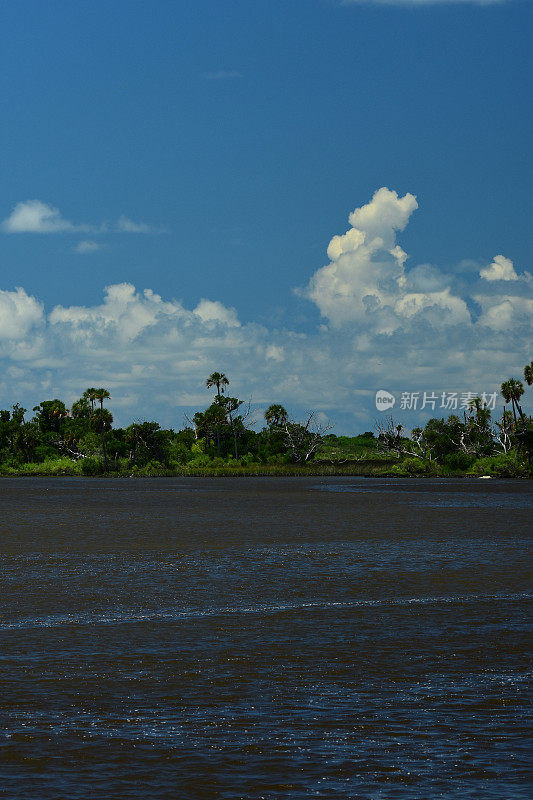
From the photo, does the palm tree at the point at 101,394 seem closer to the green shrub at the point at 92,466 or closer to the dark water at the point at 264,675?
the green shrub at the point at 92,466

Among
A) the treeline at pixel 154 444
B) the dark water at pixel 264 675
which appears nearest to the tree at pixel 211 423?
the treeline at pixel 154 444

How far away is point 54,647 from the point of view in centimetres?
1374

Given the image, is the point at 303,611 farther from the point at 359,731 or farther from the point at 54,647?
the point at 359,731

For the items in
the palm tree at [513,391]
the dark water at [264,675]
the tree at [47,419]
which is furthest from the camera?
the tree at [47,419]

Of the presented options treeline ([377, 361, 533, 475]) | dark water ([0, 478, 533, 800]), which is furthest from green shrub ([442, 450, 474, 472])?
dark water ([0, 478, 533, 800])

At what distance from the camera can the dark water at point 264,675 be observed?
818 cm

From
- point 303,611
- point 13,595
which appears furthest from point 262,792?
point 13,595

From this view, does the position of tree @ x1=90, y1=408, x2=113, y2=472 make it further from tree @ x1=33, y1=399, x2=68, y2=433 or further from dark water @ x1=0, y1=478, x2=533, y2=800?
dark water @ x1=0, y1=478, x2=533, y2=800

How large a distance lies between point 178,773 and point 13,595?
38.6 feet

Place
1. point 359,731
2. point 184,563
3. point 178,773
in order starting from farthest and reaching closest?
point 184,563
point 359,731
point 178,773

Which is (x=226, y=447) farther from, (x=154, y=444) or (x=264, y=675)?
(x=264, y=675)

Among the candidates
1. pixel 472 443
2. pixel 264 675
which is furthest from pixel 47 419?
pixel 264 675

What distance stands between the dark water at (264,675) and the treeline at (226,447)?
11342cm

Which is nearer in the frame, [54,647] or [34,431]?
[54,647]
